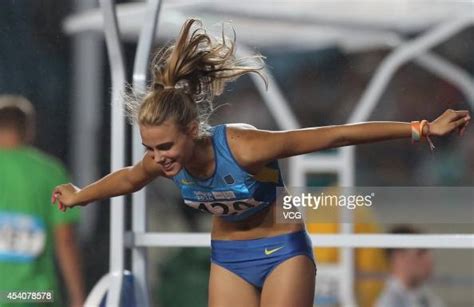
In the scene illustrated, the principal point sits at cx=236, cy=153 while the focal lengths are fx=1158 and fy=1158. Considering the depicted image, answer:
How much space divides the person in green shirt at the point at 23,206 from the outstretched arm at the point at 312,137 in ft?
5.81

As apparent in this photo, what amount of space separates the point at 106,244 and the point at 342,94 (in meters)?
1.35

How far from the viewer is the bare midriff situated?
390 centimetres

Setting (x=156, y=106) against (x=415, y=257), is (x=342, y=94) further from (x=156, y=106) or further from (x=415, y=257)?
(x=156, y=106)

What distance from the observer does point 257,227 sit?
393 centimetres

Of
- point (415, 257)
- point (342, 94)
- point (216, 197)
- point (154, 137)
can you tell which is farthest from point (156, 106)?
point (415, 257)

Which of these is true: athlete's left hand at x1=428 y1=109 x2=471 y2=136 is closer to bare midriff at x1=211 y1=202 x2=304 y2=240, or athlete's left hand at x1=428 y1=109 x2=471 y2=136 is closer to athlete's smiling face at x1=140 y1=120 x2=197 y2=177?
bare midriff at x1=211 y1=202 x2=304 y2=240

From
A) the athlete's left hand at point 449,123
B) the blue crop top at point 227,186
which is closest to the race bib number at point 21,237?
the blue crop top at point 227,186

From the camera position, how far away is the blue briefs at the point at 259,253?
152 inches

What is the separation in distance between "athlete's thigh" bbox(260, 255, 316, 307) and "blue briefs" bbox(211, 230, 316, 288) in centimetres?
2

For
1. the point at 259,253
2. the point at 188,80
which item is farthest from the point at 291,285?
the point at 188,80

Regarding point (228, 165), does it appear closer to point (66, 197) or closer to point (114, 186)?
point (114, 186)

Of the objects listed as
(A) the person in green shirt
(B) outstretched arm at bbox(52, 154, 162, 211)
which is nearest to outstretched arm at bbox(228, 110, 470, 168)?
(B) outstretched arm at bbox(52, 154, 162, 211)

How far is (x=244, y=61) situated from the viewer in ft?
13.8

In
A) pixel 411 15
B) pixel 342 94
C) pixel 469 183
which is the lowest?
pixel 469 183
